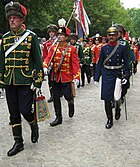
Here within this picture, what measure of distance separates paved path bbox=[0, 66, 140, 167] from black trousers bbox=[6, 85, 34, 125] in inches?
22.8

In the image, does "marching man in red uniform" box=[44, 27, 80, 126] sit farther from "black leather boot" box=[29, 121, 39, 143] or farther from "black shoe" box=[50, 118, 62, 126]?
"black leather boot" box=[29, 121, 39, 143]

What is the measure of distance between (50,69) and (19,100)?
174 cm

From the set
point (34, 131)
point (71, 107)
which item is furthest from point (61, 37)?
point (34, 131)

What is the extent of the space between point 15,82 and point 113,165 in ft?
5.75

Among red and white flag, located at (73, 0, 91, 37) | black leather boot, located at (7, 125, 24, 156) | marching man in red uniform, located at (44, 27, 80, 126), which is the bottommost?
black leather boot, located at (7, 125, 24, 156)

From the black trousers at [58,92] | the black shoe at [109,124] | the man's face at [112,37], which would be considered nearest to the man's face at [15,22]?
the black trousers at [58,92]

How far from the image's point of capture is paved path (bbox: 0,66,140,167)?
15.5ft

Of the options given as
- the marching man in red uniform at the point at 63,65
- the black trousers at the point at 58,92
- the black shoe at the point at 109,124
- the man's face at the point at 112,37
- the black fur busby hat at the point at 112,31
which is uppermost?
the black fur busby hat at the point at 112,31

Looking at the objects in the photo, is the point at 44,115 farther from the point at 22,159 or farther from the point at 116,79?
the point at 116,79

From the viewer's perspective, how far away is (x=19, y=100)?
4984 mm

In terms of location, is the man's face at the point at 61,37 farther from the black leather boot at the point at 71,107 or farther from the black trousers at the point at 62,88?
the black leather boot at the point at 71,107

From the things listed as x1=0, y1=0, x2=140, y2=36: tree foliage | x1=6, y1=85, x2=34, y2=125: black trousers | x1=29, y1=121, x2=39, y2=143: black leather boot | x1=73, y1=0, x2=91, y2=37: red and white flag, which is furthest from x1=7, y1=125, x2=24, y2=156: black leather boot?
x1=73, y1=0, x2=91, y2=37: red and white flag

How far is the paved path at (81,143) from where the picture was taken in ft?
15.5

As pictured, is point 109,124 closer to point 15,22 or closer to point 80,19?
point 15,22
